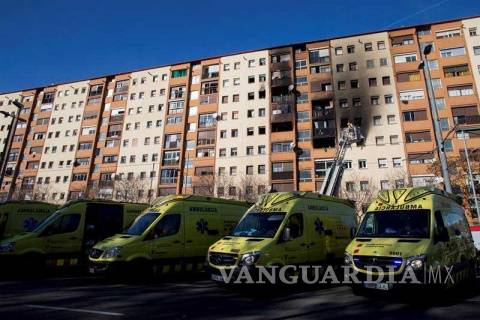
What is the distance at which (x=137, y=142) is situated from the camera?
2042 inches

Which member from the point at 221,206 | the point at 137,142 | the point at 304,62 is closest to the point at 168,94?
the point at 137,142

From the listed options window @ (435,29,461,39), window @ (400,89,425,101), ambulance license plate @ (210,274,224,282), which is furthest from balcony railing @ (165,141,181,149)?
ambulance license plate @ (210,274,224,282)

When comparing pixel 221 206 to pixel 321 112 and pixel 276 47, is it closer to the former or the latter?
pixel 321 112

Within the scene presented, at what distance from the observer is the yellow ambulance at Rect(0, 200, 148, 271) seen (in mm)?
11836

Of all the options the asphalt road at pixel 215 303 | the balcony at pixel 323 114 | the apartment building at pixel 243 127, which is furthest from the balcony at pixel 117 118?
the asphalt road at pixel 215 303

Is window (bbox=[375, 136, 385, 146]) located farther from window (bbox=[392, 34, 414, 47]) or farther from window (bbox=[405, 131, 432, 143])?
window (bbox=[392, 34, 414, 47])

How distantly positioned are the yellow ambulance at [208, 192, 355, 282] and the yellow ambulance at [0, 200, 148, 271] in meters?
6.74

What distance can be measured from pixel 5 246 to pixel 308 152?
3579 cm

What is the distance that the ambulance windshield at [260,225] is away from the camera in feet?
30.2

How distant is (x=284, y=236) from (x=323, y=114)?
37.2 m

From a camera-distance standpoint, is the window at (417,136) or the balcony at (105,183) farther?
the balcony at (105,183)

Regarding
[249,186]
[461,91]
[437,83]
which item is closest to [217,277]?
[249,186]

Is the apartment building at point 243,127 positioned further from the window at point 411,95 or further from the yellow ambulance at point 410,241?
the yellow ambulance at point 410,241

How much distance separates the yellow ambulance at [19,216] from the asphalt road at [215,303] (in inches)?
241
